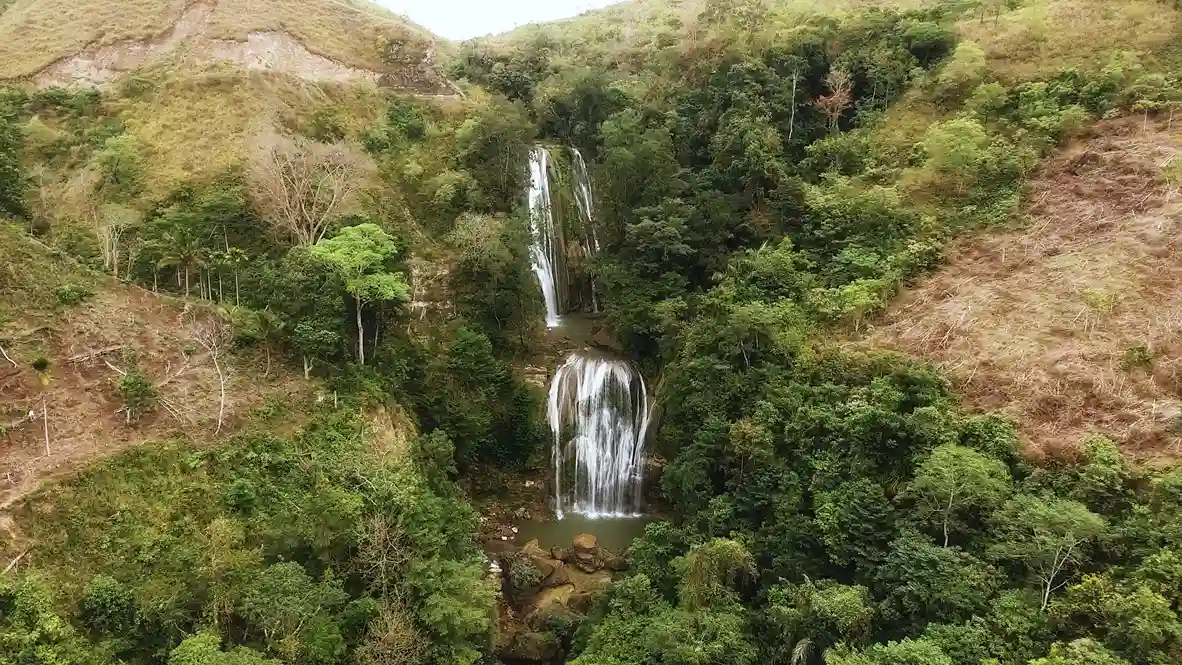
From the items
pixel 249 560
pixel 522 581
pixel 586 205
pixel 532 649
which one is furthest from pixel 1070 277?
pixel 249 560

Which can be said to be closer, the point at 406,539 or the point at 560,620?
the point at 406,539

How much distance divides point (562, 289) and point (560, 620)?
1826 cm

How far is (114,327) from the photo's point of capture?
19500 mm

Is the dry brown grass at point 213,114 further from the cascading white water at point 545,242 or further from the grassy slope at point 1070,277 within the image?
the grassy slope at point 1070,277

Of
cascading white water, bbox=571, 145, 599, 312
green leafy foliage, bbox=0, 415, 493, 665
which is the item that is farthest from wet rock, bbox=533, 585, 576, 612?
cascading white water, bbox=571, 145, 599, 312

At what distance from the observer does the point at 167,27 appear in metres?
37.1

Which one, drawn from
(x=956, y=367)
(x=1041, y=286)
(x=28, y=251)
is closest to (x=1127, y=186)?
(x=1041, y=286)

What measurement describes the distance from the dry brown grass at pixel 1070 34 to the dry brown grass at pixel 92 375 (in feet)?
101

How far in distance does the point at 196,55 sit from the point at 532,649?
35.6 meters

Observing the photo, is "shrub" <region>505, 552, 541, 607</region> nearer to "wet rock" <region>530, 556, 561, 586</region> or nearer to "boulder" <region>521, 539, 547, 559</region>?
"wet rock" <region>530, 556, 561, 586</region>

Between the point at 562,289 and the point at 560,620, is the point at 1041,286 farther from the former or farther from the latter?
the point at 562,289

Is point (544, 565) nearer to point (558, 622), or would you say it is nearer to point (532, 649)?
point (558, 622)

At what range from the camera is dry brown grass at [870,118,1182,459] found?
16344 millimetres

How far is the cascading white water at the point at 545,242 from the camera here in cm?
3319
